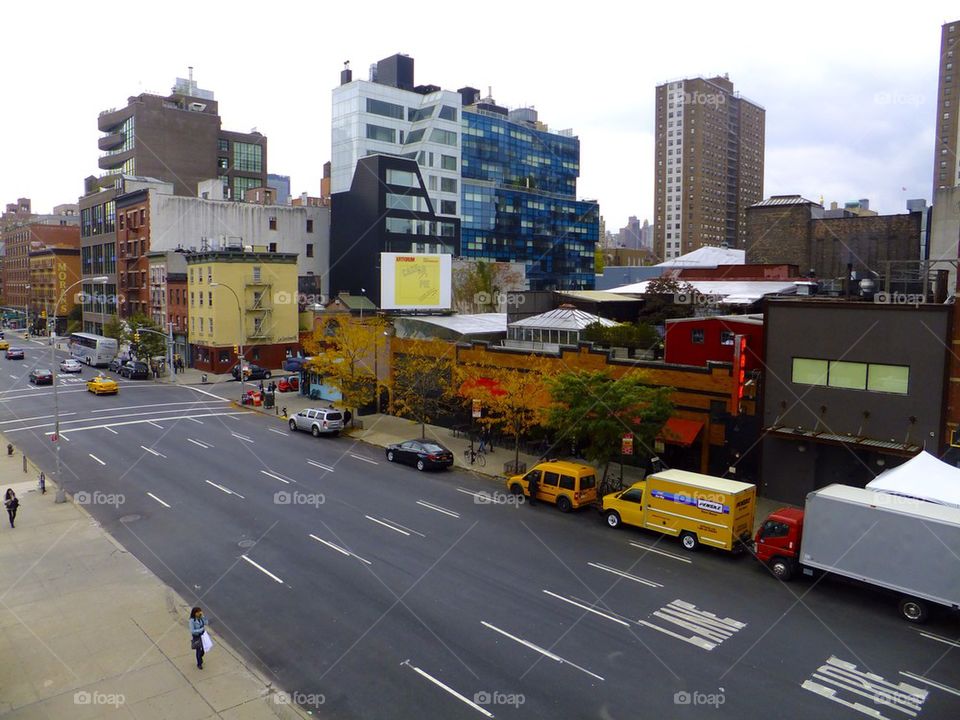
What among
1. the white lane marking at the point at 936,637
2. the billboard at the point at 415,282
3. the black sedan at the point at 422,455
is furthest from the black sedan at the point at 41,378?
the white lane marking at the point at 936,637

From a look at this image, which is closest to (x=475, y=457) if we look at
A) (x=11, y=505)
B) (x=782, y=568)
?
(x=782, y=568)

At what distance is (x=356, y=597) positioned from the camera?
18.5 meters

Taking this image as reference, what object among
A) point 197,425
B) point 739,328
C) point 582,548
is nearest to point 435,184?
point 197,425

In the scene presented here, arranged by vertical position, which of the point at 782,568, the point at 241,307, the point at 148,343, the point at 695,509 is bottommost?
the point at 782,568

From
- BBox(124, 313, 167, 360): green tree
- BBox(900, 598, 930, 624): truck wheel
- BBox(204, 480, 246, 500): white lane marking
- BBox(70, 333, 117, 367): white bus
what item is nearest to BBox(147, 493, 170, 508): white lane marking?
BBox(204, 480, 246, 500): white lane marking

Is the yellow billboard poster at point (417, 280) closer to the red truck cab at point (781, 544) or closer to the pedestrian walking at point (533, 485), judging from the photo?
the pedestrian walking at point (533, 485)

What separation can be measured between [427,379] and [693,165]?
552 feet

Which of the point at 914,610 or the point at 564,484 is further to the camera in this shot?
the point at 564,484

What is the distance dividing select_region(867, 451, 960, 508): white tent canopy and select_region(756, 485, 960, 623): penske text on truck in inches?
9.4

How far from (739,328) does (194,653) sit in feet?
81.1

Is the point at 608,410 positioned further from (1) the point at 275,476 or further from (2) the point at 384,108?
(2) the point at 384,108

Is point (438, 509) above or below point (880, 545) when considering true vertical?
below

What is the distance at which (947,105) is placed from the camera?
548ft

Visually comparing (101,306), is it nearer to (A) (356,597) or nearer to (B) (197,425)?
(B) (197,425)
